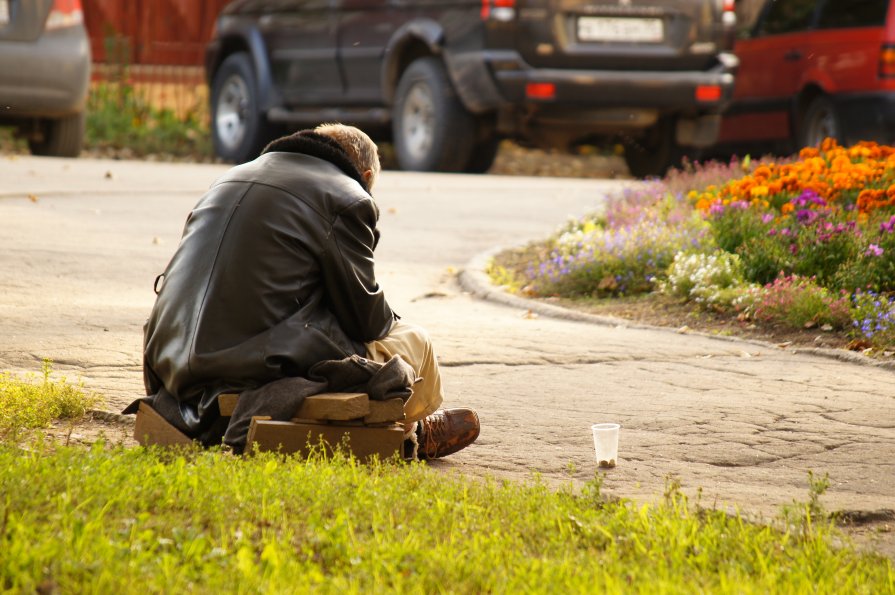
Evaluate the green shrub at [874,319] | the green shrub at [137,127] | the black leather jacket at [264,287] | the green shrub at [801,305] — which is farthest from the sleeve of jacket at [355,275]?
the green shrub at [137,127]

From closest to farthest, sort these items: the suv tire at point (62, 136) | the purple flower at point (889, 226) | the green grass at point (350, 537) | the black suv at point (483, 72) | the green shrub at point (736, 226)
A: the green grass at point (350, 537)
the purple flower at point (889, 226)
the green shrub at point (736, 226)
the black suv at point (483, 72)
the suv tire at point (62, 136)

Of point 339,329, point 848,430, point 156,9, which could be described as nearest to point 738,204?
point 848,430

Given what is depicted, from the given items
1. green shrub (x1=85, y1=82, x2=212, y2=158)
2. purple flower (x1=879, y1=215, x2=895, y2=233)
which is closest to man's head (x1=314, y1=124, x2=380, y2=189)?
purple flower (x1=879, y1=215, x2=895, y2=233)

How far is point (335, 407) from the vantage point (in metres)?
4.39

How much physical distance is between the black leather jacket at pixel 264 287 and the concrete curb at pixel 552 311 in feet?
9.53

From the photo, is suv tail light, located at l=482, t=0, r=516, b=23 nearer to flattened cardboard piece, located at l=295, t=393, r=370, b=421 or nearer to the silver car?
the silver car

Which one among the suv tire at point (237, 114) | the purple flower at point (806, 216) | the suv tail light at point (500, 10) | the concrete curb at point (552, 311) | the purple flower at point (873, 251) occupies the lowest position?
the suv tire at point (237, 114)

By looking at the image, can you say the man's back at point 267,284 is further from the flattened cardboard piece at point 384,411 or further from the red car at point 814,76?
the red car at point 814,76

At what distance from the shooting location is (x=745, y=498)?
429 cm

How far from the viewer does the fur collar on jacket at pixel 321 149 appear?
4.75 meters

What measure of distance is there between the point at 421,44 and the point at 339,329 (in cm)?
955

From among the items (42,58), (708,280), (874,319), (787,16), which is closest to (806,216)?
(708,280)

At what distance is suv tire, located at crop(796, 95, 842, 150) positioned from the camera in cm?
1365

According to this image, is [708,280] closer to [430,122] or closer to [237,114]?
[430,122]
